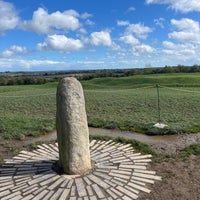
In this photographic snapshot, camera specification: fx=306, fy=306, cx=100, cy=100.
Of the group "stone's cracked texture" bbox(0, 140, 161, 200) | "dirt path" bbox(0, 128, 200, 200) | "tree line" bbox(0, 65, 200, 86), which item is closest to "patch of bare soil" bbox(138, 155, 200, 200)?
"dirt path" bbox(0, 128, 200, 200)

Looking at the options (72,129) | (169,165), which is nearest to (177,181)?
(169,165)

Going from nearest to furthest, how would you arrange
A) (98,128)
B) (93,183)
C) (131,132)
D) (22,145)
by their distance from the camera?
(93,183) → (22,145) → (131,132) → (98,128)

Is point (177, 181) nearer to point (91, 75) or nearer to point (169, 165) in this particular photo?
point (169, 165)

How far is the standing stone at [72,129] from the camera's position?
5867 millimetres

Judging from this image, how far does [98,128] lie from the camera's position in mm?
10078

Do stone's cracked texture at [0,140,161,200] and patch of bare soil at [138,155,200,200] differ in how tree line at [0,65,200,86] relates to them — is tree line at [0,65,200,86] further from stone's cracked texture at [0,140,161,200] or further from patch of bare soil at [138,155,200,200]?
patch of bare soil at [138,155,200,200]

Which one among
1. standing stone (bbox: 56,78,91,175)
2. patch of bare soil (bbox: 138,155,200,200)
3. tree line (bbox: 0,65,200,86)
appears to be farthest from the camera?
tree line (bbox: 0,65,200,86)

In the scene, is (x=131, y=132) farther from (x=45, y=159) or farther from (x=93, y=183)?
(x=93, y=183)

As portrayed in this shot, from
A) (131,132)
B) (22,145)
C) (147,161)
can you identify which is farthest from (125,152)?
(22,145)

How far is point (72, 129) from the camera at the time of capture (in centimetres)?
586

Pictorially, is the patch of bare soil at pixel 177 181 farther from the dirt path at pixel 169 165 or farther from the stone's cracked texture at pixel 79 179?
the stone's cracked texture at pixel 79 179

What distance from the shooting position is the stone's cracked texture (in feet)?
16.8

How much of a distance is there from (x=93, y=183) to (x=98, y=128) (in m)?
4.65

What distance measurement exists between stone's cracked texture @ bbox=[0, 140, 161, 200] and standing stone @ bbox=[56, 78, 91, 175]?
0.79ft
